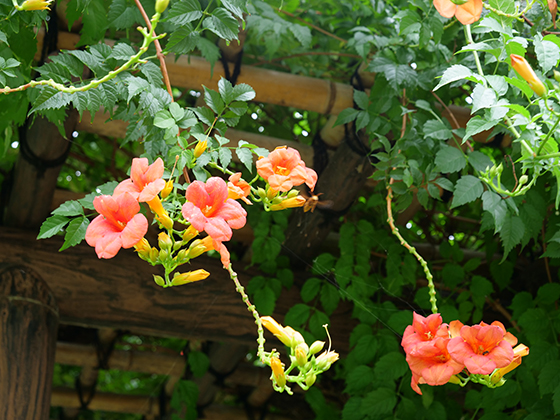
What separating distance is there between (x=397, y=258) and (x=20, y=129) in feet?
3.81

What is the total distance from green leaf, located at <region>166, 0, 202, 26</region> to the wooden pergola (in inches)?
15.0

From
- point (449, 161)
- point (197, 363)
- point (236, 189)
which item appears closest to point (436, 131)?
point (449, 161)

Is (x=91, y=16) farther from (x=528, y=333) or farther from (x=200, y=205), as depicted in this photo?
(x=528, y=333)

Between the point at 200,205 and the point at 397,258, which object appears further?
the point at 397,258

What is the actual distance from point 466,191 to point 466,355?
37cm

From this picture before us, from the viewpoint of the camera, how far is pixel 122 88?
32.2 inches

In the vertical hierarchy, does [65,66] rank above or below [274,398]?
above

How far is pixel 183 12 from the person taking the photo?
0.78 metres

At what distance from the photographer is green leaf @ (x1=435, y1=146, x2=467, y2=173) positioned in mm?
1003

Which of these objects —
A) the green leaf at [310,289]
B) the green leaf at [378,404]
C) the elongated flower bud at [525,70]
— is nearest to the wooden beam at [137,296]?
the green leaf at [310,289]

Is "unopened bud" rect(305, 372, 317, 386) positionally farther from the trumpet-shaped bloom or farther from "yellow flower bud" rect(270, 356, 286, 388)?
the trumpet-shaped bloom

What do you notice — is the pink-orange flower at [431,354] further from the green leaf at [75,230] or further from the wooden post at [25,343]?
the wooden post at [25,343]

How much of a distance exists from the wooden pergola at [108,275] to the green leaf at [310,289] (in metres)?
0.11

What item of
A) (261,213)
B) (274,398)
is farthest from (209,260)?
(274,398)
